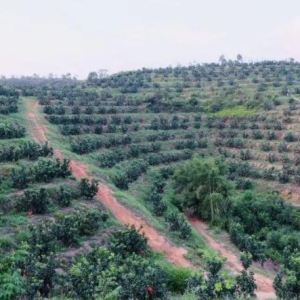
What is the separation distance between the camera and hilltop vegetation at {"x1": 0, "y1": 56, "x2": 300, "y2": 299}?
18.7 m

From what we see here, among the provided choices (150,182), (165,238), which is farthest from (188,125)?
(165,238)

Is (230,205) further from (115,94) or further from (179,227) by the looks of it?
(115,94)

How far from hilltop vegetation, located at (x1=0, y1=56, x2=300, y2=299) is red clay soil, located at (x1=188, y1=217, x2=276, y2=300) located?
90cm

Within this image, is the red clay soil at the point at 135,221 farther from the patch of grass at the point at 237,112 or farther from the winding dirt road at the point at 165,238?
the patch of grass at the point at 237,112

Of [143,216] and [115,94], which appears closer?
[143,216]

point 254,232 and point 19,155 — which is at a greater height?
point 19,155

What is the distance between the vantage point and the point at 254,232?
34.6 metres

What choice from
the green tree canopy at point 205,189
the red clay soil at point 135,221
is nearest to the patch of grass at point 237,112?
the green tree canopy at point 205,189

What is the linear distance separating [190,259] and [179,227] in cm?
366

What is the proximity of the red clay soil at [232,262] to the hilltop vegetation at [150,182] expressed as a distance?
898 mm

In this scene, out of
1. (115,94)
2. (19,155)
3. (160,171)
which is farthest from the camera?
(115,94)

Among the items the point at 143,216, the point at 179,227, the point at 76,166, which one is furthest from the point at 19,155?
the point at 179,227

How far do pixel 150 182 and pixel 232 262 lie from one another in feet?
45.4

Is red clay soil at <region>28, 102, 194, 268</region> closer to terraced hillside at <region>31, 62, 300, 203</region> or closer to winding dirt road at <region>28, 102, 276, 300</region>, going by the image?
winding dirt road at <region>28, 102, 276, 300</region>
